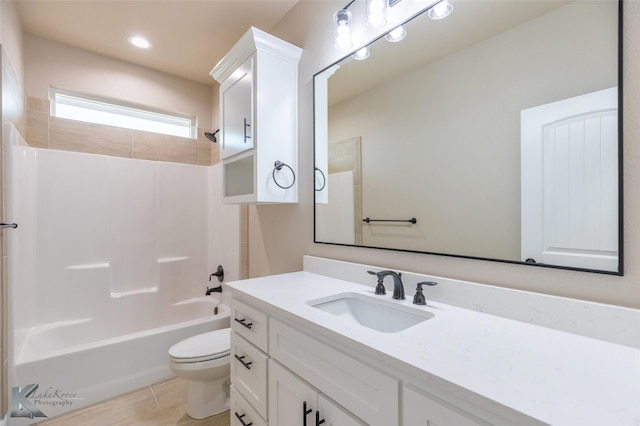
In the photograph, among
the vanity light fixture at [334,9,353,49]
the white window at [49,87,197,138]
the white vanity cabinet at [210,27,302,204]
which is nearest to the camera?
the vanity light fixture at [334,9,353,49]

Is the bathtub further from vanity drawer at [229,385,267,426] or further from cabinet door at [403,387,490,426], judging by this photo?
cabinet door at [403,387,490,426]

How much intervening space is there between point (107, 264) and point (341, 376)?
2.58 m

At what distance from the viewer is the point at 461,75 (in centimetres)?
116

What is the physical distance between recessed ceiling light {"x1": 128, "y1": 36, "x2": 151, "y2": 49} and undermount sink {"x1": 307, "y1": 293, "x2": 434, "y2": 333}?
8.29 ft

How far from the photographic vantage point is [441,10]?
A: 118 cm

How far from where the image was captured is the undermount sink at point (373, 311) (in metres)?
1.11

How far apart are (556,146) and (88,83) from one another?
3314mm

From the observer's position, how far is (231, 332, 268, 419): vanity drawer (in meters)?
1.18

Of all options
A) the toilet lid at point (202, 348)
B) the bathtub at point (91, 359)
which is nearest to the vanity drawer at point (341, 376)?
the toilet lid at point (202, 348)

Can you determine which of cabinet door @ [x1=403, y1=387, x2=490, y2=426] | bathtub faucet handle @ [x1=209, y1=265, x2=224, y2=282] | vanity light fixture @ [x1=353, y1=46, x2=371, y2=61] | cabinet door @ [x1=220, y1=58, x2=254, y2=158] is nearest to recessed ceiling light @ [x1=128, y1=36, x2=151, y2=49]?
cabinet door @ [x1=220, y1=58, x2=254, y2=158]

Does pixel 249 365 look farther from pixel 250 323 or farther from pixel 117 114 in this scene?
pixel 117 114

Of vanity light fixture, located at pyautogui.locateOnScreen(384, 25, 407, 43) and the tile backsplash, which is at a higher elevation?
vanity light fixture, located at pyautogui.locateOnScreen(384, 25, 407, 43)

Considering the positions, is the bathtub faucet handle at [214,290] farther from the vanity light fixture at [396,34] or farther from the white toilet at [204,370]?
the vanity light fixture at [396,34]

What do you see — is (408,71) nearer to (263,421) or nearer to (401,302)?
(401,302)
